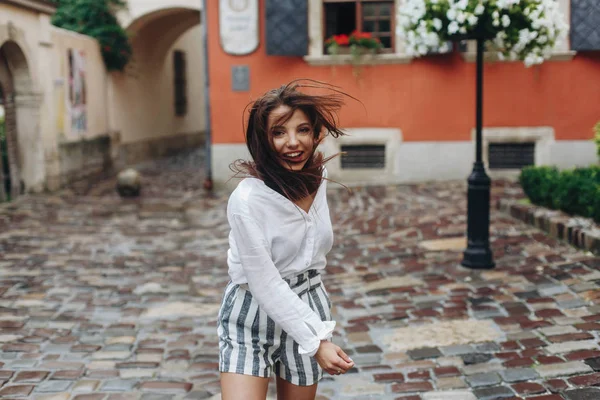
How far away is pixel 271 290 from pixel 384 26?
32.1 feet

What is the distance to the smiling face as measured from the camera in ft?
7.64

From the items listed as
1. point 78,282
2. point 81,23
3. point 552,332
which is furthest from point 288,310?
point 81,23

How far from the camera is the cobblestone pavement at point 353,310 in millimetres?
4086

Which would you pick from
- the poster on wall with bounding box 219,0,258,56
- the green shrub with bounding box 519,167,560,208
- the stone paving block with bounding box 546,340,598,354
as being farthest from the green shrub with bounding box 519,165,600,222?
the poster on wall with bounding box 219,0,258,56

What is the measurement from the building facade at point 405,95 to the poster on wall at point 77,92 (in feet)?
10.4

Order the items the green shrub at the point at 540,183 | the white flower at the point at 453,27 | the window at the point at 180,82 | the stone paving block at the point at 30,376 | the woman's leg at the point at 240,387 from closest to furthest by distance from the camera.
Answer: the woman's leg at the point at 240,387 < the stone paving block at the point at 30,376 < the white flower at the point at 453,27 < the green shrub at the point at 540,183 < the window at the point at 180,82

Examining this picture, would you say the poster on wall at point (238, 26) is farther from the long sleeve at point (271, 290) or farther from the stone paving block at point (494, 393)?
the long sleeve at point (271, 290)

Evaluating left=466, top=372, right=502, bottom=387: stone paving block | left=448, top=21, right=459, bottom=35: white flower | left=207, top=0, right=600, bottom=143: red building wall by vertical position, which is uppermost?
left=448, top=21, right=459, bottom=35: white flower

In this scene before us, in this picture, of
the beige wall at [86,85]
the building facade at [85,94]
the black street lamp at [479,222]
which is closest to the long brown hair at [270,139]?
the black street lamp at [479,222]

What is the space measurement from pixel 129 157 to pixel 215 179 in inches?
206

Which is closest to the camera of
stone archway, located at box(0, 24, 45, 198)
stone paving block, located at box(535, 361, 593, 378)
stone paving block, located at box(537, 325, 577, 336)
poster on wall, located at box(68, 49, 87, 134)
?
stone paving block, located at box(535, 361, 593, 378)

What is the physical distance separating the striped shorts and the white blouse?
66 mm

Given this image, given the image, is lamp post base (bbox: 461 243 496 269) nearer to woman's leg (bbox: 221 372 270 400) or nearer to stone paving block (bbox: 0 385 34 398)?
stone paving block (bbox: 0 385 34 398)

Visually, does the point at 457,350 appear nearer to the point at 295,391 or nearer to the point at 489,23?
the point at 295,391
